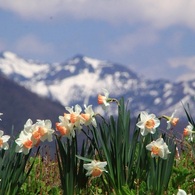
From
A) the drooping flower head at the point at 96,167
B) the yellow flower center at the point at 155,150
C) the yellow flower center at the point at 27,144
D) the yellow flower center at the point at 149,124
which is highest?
the yellow flower center at the point at 149,124

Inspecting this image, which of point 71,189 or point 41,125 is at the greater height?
point 41,125

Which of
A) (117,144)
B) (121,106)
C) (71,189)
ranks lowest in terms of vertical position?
(71,189)

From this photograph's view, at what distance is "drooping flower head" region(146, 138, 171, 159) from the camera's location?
5527mm

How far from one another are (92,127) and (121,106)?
38cm

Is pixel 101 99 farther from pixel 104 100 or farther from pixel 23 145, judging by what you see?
pixel 23 145

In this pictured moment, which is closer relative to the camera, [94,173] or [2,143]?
[94,173]

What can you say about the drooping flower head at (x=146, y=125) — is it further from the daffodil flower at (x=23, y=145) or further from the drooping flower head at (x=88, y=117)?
the daffodil flower at (x=23, y=145)

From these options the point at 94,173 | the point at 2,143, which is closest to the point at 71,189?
the point at 94,173

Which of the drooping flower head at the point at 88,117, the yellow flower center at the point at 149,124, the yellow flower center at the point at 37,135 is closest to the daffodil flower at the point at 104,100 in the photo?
the drooping flower head at the point at 88,117

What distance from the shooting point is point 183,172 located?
6.09 meters

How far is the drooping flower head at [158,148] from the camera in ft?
18.1

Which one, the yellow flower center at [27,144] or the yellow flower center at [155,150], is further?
the yellow flower center at [27,144]

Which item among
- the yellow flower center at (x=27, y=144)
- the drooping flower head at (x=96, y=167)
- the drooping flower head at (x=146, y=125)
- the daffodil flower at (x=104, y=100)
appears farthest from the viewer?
the daffodil flower at (x=104, y=100)

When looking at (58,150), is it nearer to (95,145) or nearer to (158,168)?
(95,145)
